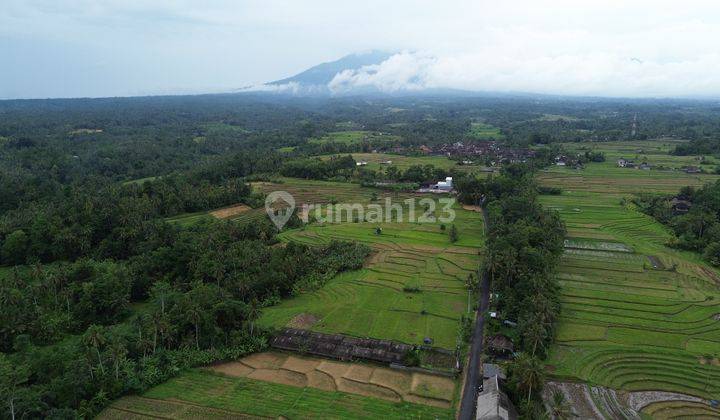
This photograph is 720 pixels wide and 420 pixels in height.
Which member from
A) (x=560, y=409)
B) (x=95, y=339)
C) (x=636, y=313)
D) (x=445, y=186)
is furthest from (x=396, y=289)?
(x=445, y=186)

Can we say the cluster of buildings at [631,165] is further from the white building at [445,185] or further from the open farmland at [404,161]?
the white building at [445,185]

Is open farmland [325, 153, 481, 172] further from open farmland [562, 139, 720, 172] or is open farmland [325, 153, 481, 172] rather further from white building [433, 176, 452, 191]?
open farmland [562, 139, 720, 172]

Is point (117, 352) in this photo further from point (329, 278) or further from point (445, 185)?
point (445, 185)

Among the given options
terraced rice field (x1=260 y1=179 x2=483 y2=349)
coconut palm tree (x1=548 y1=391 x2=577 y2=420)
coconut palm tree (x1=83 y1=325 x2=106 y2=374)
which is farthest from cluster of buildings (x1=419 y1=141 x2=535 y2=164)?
coconut palm tree (x1=83 y1=325 x2=106 y2=374)

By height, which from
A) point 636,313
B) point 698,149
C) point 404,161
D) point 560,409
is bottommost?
point 636,313

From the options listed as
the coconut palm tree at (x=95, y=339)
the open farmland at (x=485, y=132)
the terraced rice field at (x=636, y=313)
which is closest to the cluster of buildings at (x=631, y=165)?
the terraced rice field at (x=636, y=313)

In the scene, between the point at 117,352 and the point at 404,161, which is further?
the point at 404,161
